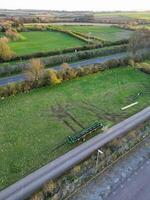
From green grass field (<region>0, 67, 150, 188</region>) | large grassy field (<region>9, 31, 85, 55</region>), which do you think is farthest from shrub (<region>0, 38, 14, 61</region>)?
green grass field (<region>0, 67, 150, 188</region>)

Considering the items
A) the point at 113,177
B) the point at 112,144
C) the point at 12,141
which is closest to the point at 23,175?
the point at 12,141

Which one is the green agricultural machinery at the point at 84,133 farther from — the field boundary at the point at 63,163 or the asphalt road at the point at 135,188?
the asphalt road at the point at 135,188

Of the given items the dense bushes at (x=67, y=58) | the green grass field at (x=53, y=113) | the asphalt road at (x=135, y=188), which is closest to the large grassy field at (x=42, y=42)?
the dense bushes at (x=67, y=58)

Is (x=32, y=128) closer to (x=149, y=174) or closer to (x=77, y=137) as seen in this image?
(x=77, y=137)

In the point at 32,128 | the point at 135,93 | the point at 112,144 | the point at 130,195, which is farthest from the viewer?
the point at 135,93

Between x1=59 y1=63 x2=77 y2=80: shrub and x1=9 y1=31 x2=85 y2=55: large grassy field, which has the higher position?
x1=59 y1=63 x2=77 y2=80: shrub

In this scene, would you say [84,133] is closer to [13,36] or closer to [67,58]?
[67,58]

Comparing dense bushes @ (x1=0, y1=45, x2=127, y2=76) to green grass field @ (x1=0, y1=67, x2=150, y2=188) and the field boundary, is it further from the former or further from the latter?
the field boundary

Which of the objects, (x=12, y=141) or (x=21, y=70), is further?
(x=21, y=70)
